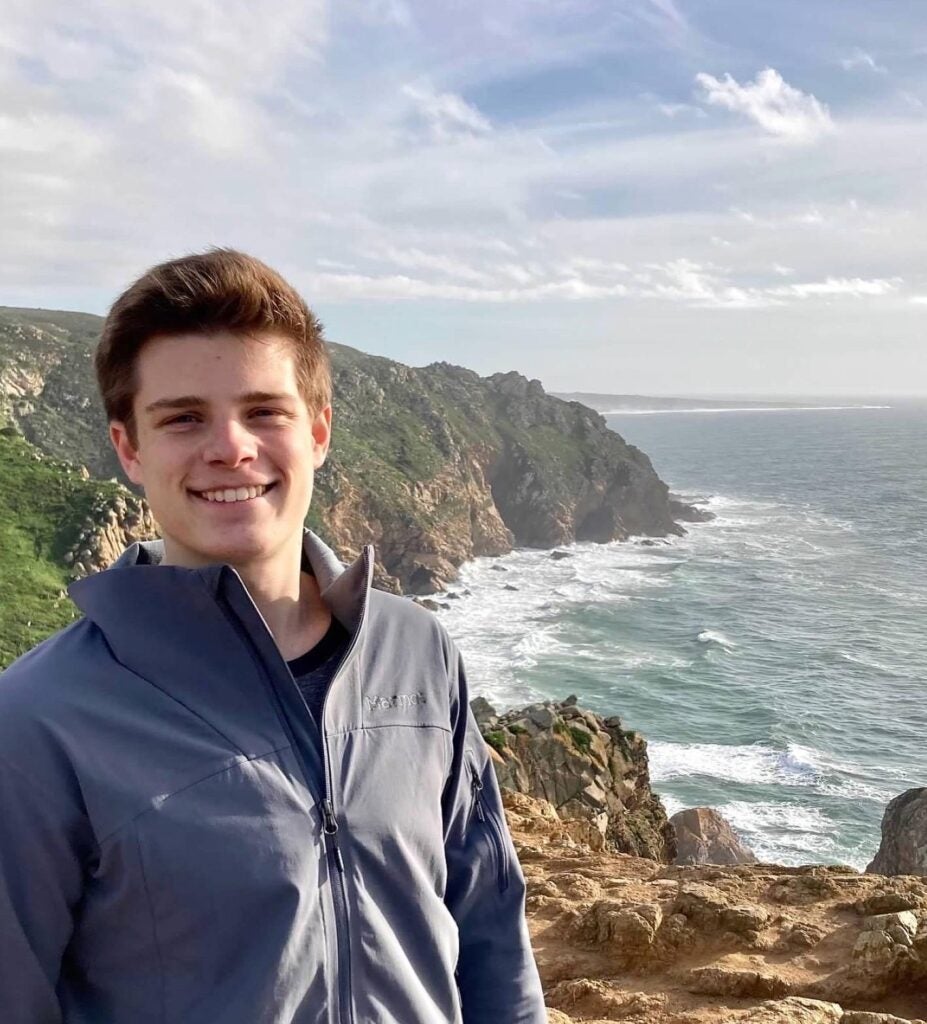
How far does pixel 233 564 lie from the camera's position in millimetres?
3021

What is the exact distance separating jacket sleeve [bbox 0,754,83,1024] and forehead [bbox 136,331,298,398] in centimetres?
124

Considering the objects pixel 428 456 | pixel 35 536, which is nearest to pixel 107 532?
pixel 35 536

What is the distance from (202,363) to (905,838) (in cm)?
2202

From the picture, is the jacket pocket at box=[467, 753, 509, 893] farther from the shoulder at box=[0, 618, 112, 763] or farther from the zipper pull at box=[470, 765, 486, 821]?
the shoulder at box=[0, 618, 112, 763]

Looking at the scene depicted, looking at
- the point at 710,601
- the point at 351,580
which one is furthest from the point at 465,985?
the point at 710,601

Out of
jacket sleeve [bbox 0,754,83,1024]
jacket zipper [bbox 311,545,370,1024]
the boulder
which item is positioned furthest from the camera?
the boulder

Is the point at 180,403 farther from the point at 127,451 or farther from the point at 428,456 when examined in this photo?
the point at 428,456

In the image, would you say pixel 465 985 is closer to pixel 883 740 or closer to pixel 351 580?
pixel 351 580

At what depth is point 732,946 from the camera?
911 centimetres

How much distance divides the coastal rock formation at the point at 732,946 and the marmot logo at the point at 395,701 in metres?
5.21

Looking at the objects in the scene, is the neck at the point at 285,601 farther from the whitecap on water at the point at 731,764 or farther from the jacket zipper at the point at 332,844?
the whitecap on water at the point at 731,764

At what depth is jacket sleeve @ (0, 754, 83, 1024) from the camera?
7.81 feet

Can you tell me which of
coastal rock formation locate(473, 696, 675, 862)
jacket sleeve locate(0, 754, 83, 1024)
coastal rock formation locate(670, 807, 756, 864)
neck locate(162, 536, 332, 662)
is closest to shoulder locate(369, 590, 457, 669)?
neck locate(162, 536, 332, 662)

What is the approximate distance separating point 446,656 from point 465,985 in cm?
124
